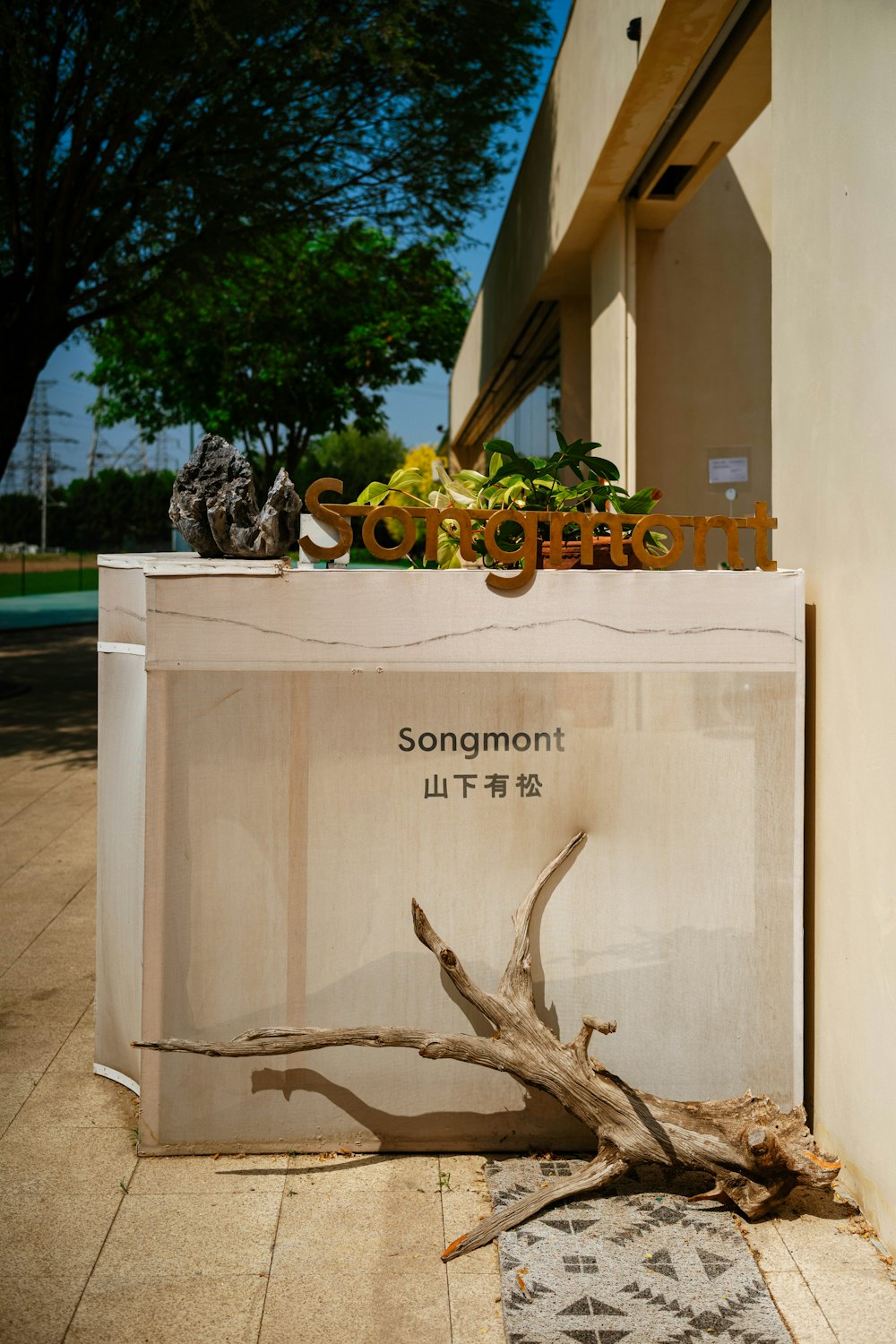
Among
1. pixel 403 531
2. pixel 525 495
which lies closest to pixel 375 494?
pixel 403 531

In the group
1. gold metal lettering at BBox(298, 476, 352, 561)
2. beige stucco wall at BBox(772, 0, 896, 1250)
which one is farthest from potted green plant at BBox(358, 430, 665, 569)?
beige stucco wall at BBox(772, 0, 896, 1250)

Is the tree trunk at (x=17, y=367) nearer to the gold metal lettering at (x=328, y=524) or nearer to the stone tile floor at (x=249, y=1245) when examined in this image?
the stone tile floor at (x=249, y=1245)

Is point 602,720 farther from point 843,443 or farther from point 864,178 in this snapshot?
point 864,178

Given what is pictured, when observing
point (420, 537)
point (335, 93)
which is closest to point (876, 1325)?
point (420, 537)

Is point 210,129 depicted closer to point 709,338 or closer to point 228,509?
point 709,338

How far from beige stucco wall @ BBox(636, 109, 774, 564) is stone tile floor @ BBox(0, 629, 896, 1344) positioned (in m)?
4.76

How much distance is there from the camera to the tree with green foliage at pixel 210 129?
11.6 metres

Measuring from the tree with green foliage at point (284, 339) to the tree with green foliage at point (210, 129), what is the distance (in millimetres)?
844

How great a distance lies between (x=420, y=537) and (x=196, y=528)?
2.12 feet

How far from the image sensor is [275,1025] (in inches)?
135

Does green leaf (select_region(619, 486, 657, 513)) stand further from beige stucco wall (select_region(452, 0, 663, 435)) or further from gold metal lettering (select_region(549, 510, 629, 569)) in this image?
beige stucco wall (select_region(452, 0, 663, 435))

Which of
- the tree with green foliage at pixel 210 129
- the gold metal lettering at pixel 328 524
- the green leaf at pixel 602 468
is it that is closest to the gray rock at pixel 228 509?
the gold metal lettering at pixel 328 524

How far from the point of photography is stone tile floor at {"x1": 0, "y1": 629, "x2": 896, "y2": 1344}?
8.84 feet

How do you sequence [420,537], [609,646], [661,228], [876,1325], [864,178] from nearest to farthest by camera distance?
1. [876,1325]
2. [864,178]
3. [609,646]
4. [420,537]
5. [661,228]
